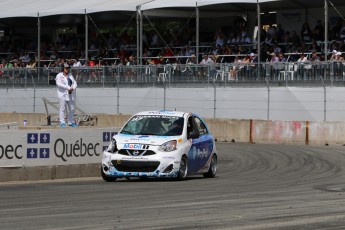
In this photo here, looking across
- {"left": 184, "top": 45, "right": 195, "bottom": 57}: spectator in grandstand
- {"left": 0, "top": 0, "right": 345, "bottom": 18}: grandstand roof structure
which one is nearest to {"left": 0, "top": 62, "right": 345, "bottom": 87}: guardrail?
{"left": 184, "top": 45, "right": 195, "bottom": 57}: spectator in grandstand

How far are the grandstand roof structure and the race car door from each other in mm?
15883

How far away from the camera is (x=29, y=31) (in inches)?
2184

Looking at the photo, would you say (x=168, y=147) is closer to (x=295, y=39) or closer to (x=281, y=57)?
(x=281, y=57)

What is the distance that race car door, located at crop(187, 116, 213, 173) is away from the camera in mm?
19391

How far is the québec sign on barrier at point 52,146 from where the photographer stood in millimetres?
18672

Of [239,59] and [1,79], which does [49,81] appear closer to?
[1,79]

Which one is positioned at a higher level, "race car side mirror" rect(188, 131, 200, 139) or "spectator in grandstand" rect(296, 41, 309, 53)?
"spectator in grandstand" rect(296, 41, 309, 53)

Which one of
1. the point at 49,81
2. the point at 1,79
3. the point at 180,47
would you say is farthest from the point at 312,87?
the point at 1,79

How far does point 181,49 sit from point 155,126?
72.8 feet

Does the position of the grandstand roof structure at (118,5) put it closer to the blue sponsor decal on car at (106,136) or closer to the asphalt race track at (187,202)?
the blue sponsor decal on car at (106,136)

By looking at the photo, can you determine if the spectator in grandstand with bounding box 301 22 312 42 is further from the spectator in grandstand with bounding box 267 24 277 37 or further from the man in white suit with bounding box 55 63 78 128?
the man in white suit with bounding box 55 63 78 128

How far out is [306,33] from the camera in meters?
37.3

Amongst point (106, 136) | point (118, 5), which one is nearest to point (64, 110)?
point (106, 136)

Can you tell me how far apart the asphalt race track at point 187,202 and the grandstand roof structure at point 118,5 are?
Result: 668 inches
